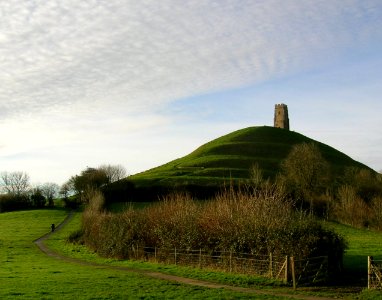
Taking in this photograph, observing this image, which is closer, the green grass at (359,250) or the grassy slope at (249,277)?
the grassy slope at (249,277)

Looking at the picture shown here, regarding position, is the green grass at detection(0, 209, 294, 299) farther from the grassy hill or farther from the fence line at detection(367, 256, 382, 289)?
the grassy hill

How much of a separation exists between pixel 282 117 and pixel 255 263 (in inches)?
5906

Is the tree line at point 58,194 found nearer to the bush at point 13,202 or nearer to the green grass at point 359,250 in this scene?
the bush at point 13,202

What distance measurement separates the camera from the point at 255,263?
→ 32.4m

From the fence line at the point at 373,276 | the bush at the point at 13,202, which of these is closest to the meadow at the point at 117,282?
the fence line at the point at 373,276

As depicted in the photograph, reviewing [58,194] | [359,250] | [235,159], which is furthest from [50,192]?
[359,250]

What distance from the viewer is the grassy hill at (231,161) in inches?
4513

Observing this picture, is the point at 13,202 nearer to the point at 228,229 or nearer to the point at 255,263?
the point at 228,229

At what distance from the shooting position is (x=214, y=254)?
36625mm

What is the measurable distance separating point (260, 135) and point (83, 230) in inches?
4073

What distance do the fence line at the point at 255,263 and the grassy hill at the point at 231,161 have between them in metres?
66.1

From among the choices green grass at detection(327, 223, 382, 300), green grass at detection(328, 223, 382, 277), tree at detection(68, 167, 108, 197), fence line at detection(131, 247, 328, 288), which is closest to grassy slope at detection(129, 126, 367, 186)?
tree at detection(68, 167, 108, 197)

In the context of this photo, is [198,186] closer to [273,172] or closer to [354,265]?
[273,172]

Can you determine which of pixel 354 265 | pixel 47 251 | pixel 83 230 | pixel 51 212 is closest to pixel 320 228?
pixel 354 265
